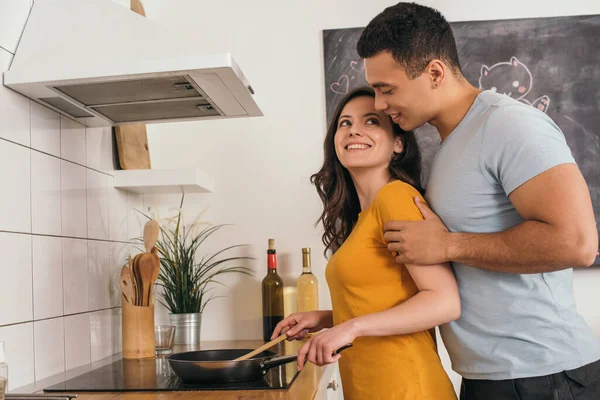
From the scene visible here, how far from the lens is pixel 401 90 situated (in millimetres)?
1433

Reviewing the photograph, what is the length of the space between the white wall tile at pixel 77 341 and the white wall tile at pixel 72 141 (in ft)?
1.45

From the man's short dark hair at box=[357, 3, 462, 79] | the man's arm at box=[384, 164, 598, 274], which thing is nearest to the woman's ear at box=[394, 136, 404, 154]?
the man's short dark hair at box=[357, 3, 462, 79]

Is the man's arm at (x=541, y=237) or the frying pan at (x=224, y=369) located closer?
the man's arm at (x=541, y=237)

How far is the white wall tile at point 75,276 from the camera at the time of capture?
175cm

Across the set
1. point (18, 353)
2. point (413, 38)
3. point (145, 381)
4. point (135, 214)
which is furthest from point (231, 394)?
point (135, 214)

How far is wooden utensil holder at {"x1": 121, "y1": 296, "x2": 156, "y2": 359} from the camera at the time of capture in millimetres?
1918

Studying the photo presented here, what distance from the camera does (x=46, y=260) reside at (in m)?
1.64

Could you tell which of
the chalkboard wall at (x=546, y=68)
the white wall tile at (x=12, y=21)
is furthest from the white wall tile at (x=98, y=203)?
the chalkboard wall at (x=546, y=68)

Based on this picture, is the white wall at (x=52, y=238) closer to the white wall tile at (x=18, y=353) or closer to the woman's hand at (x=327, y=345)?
the white wall tile at (x=18, y=353)

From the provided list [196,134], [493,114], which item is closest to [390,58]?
[493,114]

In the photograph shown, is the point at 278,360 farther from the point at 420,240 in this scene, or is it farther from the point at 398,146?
the point at 398,146

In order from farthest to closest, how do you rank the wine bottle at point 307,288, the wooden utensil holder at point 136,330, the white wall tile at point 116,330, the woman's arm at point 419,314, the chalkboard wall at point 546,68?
1. the chalkboard wall at point 546,68
2. the wine bottle at point 307,288
3. the white wall tile at point 116,330
4. the wooden utensil holder at point 136,330
5. the woman's arm at point 419,314

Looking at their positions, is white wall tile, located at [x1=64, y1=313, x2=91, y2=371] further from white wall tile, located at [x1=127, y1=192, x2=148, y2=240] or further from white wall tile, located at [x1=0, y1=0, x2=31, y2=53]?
white wall tile, located at [x1=0, y1=0, x2=31, y2=53]

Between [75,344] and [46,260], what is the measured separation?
0.29 meters
